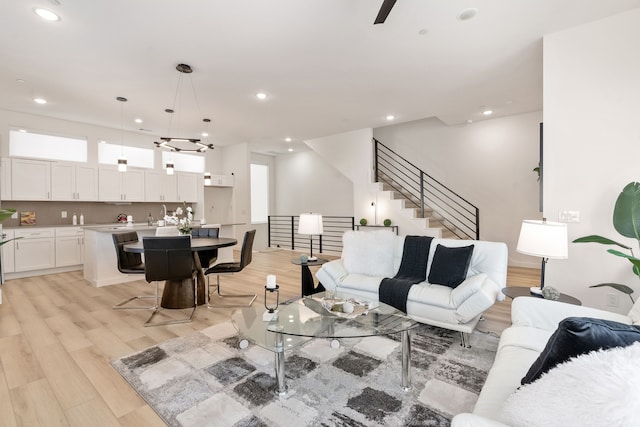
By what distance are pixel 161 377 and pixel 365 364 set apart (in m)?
1.51

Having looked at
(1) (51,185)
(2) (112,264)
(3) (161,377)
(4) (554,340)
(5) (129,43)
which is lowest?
(3) (161,377)

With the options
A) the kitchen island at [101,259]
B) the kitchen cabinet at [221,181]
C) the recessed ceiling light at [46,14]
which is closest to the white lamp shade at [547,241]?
the recessed ceiling light at [46,14]

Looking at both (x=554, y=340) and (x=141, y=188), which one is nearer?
(x=554, y=340)

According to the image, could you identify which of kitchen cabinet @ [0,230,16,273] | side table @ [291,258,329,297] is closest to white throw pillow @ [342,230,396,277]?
side table @ [291,258,329,297]

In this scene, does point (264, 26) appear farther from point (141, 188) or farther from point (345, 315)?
point (141, 188)

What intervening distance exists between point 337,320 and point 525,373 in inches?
44.9

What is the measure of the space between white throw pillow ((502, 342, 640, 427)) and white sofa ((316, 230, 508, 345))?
168 centimetres

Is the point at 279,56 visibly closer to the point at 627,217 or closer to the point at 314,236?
the point at 627,217

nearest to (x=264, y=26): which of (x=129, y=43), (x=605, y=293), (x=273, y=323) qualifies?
(x=129, y=43)

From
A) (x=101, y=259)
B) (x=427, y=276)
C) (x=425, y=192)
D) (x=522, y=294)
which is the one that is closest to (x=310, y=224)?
(x=427, y=276)

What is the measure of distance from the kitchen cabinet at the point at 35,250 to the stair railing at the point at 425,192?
6.58 metres

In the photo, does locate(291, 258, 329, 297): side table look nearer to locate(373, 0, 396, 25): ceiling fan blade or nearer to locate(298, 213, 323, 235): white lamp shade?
locate(298, 213, 323, 235): white lamp shade

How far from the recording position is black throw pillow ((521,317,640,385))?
0.90 m

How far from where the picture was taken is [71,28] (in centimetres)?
283
